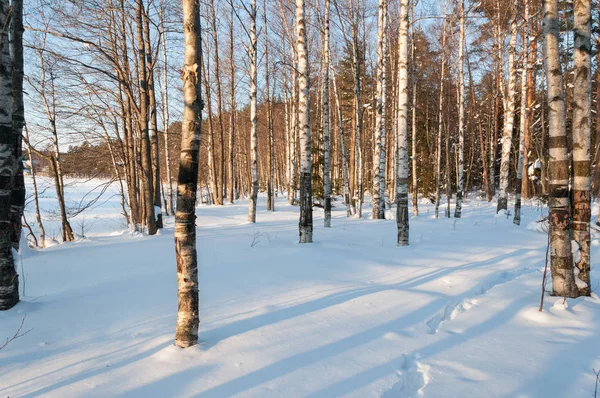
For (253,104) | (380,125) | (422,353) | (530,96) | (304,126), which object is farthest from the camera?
(530,96)

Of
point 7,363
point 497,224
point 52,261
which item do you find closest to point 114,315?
point 7,363

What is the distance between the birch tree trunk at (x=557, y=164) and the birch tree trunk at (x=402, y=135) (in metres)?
3.28

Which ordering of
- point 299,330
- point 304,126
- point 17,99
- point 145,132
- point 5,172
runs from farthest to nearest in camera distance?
point 145,132 → point 304,126 → point 17,99 → point 5,172 → point 299,330

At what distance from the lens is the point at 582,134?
13.6 feet

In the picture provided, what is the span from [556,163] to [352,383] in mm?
3788

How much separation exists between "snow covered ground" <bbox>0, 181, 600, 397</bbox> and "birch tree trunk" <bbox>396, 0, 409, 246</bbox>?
1519 mm

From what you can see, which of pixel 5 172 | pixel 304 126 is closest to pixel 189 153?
pixel 5 172

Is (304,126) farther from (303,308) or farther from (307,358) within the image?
(307,358)

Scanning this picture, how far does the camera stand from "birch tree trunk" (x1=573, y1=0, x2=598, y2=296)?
13.4 feet

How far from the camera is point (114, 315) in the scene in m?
3.45

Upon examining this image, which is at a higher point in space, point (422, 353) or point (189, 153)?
point (189, 153)

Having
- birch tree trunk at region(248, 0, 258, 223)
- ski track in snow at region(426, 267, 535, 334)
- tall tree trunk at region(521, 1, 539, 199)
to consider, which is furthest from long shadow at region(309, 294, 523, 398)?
birch tree trunk at region(248, 0, 258, 223)

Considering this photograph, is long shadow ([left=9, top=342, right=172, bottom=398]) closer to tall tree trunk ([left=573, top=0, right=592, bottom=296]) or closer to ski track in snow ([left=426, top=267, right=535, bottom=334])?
ski track in snow ([left=426, top=267, right=535, bottom=334])

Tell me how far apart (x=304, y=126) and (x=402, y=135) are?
7.63ft
